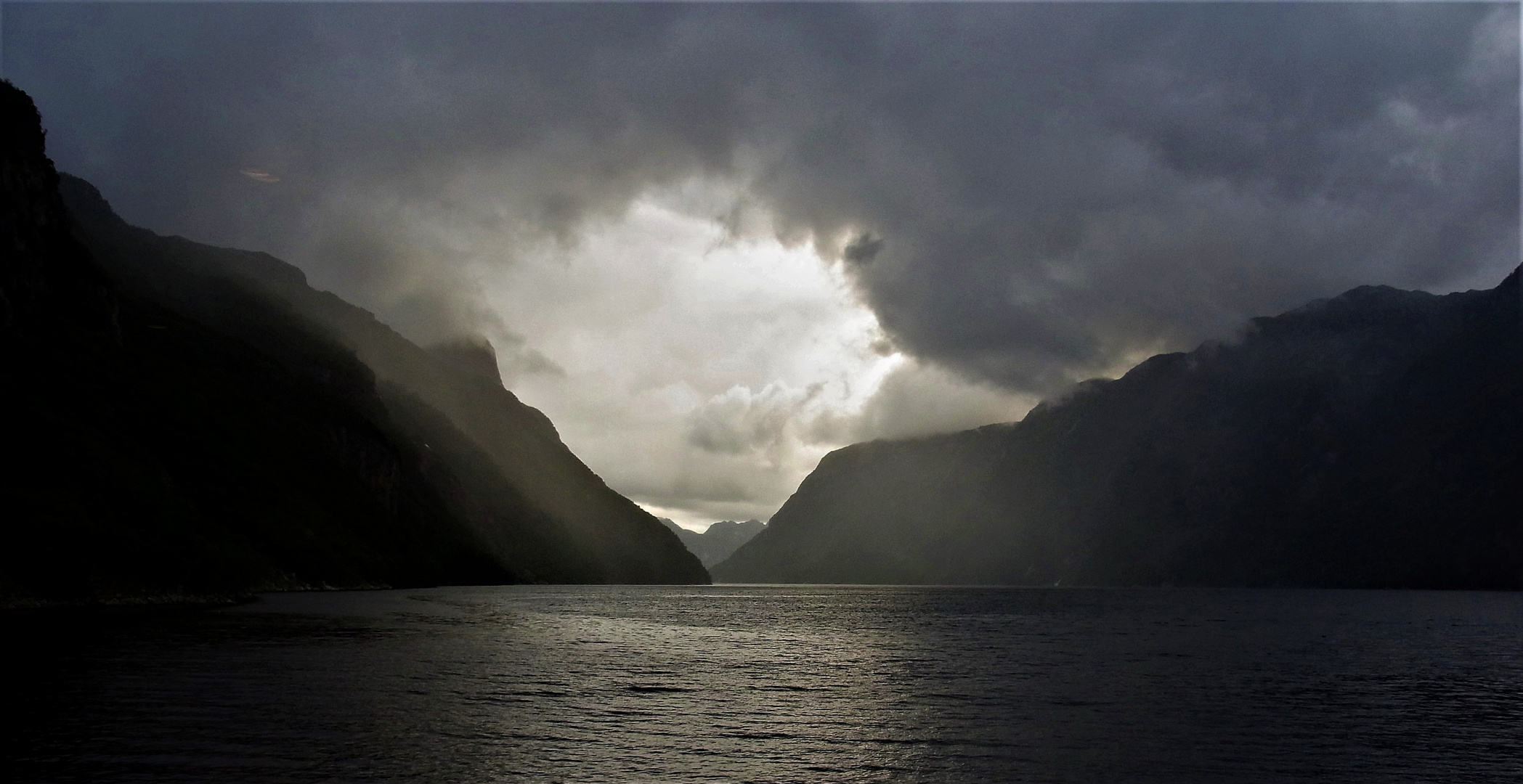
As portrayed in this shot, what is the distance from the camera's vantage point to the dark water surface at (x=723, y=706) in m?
28.6

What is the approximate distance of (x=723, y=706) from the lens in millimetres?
41062

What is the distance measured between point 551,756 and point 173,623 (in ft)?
209

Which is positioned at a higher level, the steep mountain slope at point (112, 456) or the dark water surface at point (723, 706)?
the steep mountain slope at point (112, 456)

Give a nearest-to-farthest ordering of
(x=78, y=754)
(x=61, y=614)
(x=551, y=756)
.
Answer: (x=78, y=754)
(x=551, y=756)
(x=61, y=614)

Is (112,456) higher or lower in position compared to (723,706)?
higher

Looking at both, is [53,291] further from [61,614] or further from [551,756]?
[551,756]

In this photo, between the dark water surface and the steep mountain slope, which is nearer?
the dark water surface

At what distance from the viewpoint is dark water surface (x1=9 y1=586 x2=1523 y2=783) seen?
93.8 feet

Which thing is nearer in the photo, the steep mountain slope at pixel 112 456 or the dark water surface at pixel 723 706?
the dark water surface at pixel 723 706

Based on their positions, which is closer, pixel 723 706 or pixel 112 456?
pixel 723 706

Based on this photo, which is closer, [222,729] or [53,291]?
[222,729]

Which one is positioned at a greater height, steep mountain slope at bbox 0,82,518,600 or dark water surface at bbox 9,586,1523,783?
steep mountain slope at bbox 0,82,518,600

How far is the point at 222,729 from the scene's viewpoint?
31.9m

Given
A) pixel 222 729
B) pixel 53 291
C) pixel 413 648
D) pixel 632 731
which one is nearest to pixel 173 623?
pixel 413 648
